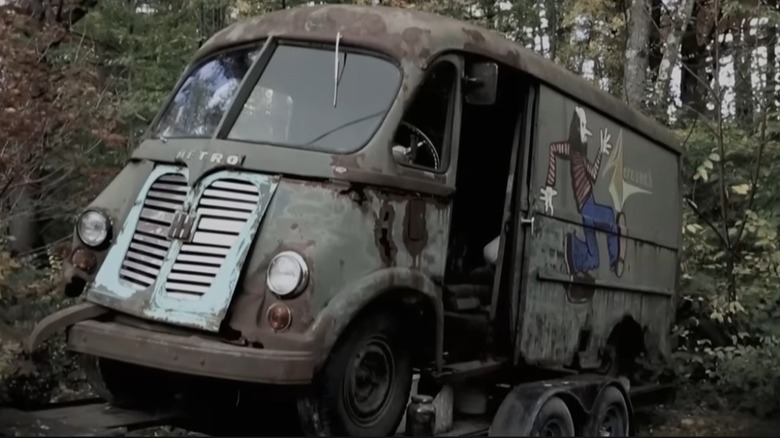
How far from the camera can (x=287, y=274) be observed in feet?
14.6

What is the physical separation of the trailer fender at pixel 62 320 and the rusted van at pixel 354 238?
0.01 m

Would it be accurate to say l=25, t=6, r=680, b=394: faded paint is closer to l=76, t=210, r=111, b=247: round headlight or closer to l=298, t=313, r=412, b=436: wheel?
l=76, t=210, r=111, b=247: round headlight

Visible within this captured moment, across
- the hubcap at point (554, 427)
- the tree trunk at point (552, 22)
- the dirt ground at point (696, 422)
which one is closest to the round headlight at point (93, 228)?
the hubcap at point (554, 427)

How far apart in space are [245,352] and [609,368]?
4612 millimetres

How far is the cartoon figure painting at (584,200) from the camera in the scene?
21.4ft

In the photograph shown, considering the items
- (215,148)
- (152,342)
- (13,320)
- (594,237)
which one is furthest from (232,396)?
(594,237)

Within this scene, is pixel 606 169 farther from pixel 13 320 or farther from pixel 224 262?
pixel 13 320

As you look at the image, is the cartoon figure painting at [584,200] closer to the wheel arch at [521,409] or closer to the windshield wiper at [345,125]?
the wheel arch at [521,409]

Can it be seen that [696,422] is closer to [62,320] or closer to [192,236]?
[192,236]

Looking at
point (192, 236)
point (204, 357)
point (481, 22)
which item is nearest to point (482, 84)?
point (192, 236)

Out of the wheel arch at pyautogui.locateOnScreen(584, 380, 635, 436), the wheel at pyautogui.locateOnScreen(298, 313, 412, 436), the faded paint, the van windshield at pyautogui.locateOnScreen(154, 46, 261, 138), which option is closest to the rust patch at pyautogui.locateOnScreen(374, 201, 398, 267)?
the faded paint

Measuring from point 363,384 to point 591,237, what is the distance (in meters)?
2.88

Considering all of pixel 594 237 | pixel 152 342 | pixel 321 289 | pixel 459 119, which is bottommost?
pixel 152 342

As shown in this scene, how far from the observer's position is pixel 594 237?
710cm
